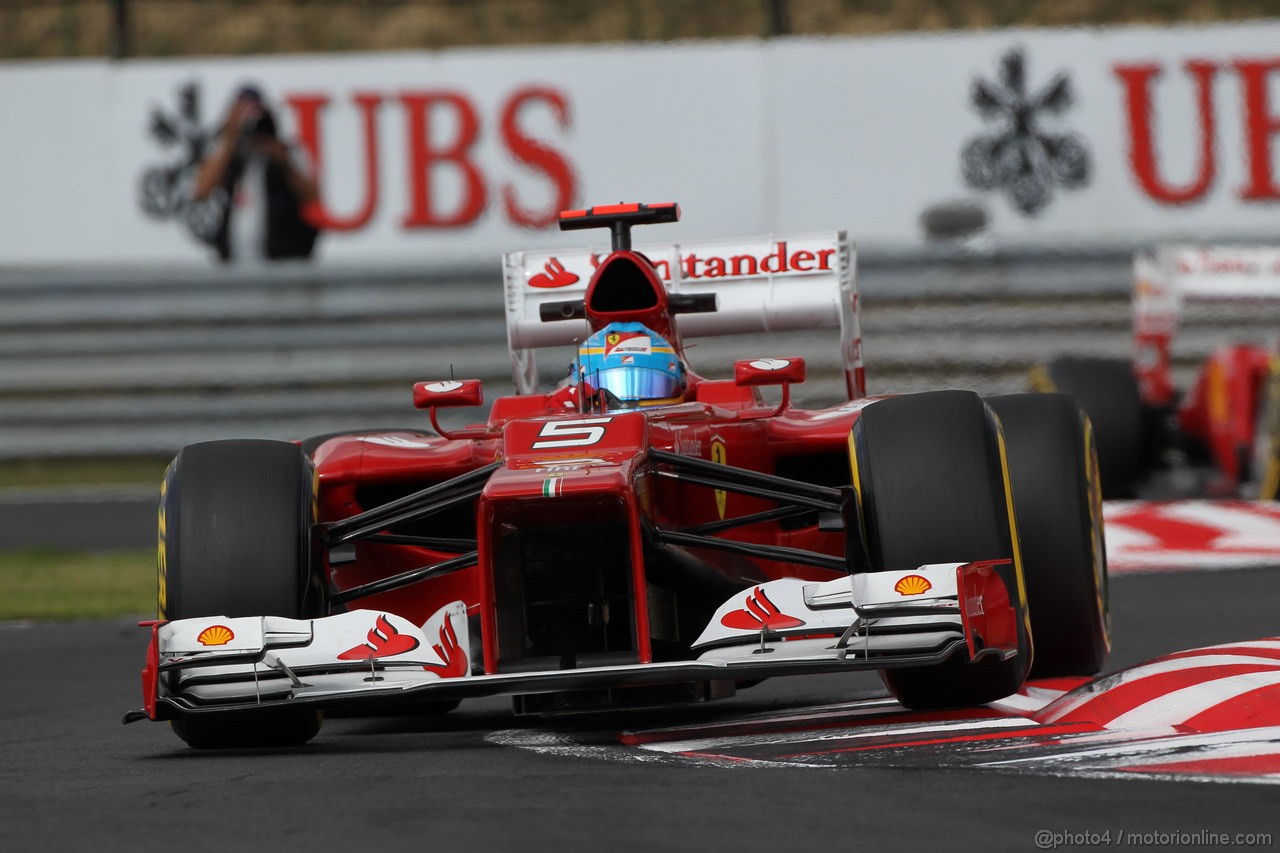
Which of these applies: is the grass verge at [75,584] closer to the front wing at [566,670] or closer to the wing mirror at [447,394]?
the wing mirror at [447,394]

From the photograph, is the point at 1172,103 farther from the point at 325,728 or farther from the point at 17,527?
the point at 325,728

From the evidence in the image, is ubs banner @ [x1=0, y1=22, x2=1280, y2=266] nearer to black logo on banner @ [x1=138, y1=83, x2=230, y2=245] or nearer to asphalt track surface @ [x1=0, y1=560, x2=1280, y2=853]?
black logo on banner @ [x1=138, y1=83, x2=230, y2=245]

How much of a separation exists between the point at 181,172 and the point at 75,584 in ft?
14.3

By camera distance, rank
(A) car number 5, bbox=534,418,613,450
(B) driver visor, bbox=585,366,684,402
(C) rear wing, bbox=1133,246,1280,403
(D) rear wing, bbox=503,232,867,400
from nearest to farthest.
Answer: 1. (A) car number 5, bbox=534,418,613,450
2. (B) driver visor, bbox=585,366,684,402
3. (D) rear wing, bbox=503,232,867,400
4. (C) rear wing, bbox=1133,246,1280,403

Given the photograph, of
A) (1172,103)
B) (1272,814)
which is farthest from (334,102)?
(1272,814)

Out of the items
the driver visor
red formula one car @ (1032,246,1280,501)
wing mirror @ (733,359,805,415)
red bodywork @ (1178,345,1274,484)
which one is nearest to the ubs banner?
red formula one car @ (1032,246,1280,501)

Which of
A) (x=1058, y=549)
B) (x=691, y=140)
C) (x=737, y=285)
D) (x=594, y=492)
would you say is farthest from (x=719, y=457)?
(x=691, y=140)

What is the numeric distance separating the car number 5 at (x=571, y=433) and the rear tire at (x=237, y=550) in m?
0.72

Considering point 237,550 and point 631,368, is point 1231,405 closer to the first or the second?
point 631,368

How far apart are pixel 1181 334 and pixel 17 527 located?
318 inches

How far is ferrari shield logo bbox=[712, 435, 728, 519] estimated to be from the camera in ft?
22.5

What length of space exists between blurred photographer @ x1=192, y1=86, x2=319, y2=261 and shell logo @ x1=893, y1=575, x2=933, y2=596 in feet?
33.4

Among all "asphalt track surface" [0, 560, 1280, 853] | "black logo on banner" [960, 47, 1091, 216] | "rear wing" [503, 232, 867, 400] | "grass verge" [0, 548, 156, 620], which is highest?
"black logo on banner" [960, 47, 1091, 216]

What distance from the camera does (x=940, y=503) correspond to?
5879 mm
